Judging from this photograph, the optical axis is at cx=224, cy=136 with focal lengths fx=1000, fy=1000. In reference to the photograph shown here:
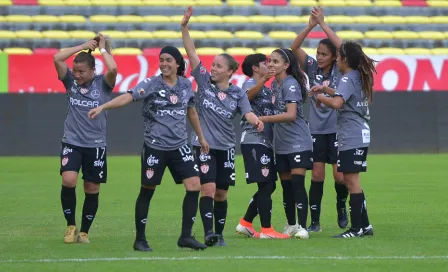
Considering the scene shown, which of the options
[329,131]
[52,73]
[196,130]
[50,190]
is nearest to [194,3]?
[52,73]

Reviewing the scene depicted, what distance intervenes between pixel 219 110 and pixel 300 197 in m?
1.32

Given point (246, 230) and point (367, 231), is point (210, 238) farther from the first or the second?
point (367, 231)

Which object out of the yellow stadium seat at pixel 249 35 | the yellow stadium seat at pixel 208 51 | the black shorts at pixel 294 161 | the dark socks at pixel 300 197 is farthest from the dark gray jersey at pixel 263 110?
the yellow stadium seat at pixel 249 35

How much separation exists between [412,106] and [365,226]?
557 inches

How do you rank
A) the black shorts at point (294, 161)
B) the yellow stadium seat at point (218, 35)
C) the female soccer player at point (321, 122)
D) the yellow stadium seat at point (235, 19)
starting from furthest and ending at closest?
the yellow stadium seat at point (235, 19) < the yellow stadium seat at point (218, 35) < the female soccer player at point (321, 122) < the black shorts at point (294, 161)

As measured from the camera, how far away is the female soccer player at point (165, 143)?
28.5 feet

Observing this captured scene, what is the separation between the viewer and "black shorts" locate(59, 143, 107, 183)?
9.53 meters

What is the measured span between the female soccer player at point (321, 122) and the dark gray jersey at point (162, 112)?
205cm

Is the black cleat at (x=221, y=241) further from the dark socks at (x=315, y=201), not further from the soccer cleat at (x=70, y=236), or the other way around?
the dark socks at (x=315, y=201)

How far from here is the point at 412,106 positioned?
2367cm

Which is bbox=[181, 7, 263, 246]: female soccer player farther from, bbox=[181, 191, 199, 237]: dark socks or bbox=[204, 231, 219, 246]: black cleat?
bbox=[181, 191, 199, 237]: dark socks

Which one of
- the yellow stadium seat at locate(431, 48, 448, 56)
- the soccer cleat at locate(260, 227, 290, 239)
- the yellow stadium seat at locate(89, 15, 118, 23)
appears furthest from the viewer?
the yellow stadium seat at locate(431, 48, 448, 56)

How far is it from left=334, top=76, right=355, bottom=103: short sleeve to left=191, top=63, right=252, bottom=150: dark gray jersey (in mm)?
928

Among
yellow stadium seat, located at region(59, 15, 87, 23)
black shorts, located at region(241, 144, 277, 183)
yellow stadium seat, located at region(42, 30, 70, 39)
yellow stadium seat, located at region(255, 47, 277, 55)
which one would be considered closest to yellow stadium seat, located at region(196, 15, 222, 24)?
yellow stadium seat, located at region(255, 47, 277, 55)
